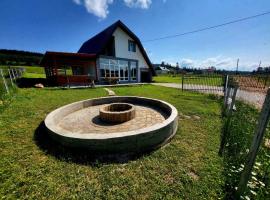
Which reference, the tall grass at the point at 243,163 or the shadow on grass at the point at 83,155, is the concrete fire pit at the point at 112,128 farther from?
the tall grass at the point at 243,163

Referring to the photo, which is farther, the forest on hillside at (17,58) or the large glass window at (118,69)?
the forest on hillside at (17,58)

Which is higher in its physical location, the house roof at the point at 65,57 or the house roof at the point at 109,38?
the house roof at the point at 109,38

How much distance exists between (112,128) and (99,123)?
69cm

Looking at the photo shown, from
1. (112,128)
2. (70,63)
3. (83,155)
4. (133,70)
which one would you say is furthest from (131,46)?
(83,155)

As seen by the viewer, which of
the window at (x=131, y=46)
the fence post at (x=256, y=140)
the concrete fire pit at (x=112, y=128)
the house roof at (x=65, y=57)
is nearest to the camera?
the fence post at (x=256, y=140)

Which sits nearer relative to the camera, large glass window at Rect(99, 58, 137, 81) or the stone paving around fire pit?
the stone paving around fire pit

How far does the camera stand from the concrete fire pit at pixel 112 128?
10.3 feet

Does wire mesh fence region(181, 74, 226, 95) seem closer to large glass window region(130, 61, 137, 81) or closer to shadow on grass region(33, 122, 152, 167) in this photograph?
large glass window region(130, 61, 137, 81)

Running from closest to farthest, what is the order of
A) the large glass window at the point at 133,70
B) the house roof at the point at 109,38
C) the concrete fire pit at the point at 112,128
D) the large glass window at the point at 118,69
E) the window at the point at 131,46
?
the concrete fire pit at the point at 112,128
the house roof at the point at 109,38
the large glass window at the point at 118,69
the window at the point at 131,46
the large glass window at the point at 133,70

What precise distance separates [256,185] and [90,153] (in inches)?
126

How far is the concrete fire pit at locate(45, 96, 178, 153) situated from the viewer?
314 centimetres

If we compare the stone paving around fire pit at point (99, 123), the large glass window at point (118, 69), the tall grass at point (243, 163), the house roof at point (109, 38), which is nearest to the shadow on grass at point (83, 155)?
the stone paving around fire pit at point (99, 123)

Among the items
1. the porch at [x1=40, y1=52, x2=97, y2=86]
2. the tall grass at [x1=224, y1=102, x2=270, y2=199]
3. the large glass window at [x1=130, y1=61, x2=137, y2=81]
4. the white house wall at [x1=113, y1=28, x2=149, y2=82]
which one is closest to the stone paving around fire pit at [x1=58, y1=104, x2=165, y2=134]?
the tall grass at [x1=224, y1=102, x2=270, y2=199]

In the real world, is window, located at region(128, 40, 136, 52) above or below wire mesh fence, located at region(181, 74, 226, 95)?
above
